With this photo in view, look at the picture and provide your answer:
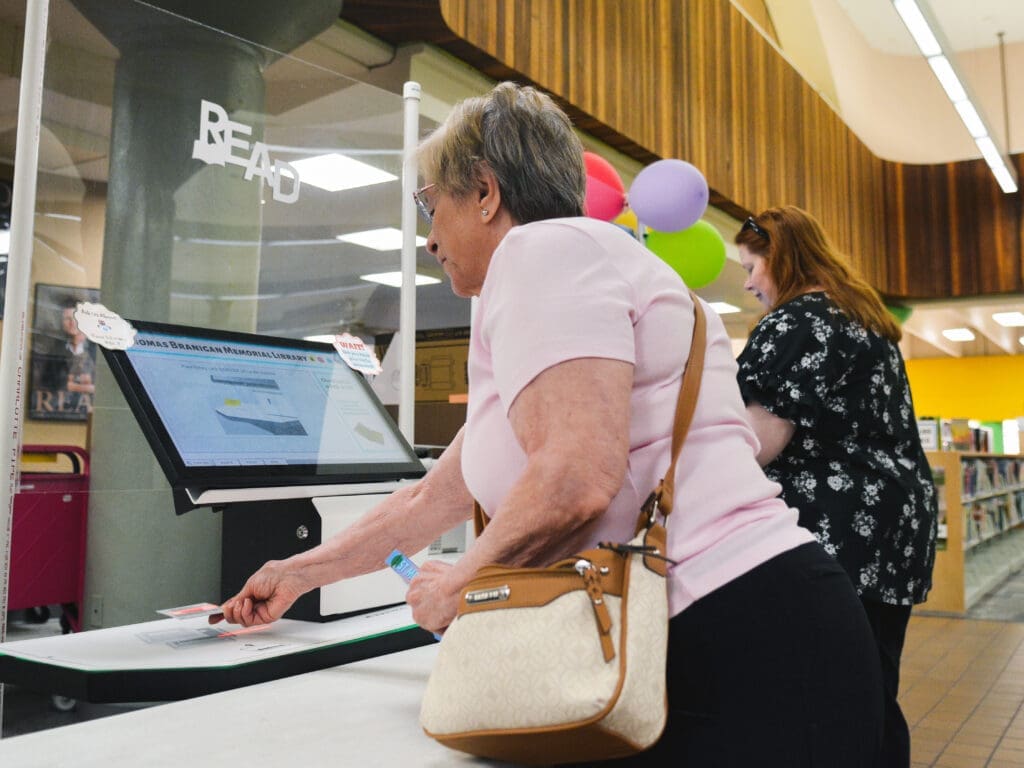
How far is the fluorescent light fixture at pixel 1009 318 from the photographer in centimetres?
1220

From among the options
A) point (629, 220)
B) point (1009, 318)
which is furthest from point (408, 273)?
point (1009, 318)

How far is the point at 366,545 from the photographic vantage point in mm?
1287

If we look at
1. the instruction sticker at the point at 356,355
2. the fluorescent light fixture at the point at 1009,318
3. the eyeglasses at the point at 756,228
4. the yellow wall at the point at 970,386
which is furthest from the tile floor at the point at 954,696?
the yellow wall at the point at 970,386

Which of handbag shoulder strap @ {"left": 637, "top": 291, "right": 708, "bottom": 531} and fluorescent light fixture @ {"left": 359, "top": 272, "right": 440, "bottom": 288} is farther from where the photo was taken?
fluorescent light fixture @ {"left": 359, "top": 272, "right": 440, "bottom": 288}

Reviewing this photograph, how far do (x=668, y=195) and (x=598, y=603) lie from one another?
2.52 m

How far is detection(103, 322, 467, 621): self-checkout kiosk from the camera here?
131 cm

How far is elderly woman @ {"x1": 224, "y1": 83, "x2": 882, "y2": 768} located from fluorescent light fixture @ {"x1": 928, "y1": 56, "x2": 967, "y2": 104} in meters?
6.10

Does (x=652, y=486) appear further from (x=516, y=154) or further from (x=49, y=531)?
(x=49, y=531)

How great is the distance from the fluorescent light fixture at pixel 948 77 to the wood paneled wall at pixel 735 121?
133cm

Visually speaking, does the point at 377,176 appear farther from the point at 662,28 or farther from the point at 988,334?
the point at 988,334

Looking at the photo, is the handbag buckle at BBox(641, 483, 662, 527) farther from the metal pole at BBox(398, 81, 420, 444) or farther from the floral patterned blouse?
the metal pole at BBox(398, 81, 420, 444)

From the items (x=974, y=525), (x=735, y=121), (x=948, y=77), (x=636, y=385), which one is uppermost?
(x=948, y=77)

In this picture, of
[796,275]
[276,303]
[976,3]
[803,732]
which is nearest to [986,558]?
[976,3]

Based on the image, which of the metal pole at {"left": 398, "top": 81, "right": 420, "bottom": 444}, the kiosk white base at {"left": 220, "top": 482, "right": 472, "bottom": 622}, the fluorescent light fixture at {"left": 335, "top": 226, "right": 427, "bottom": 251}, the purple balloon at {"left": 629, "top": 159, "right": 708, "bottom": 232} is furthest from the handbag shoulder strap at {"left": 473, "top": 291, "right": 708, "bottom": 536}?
the purple balloon at {"left": 629, "top": 159, "right": 708, "bottom": 232}
